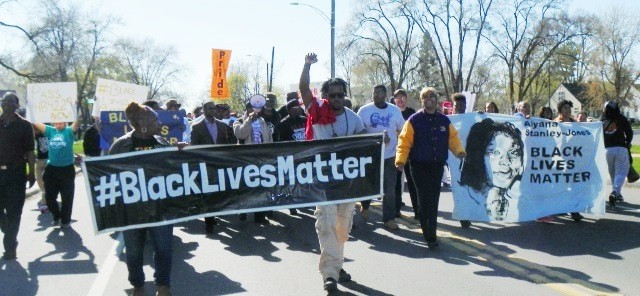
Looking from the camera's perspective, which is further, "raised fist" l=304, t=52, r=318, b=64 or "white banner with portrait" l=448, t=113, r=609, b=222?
"white banner with portrait" l=448, t=113, r=609, b=222

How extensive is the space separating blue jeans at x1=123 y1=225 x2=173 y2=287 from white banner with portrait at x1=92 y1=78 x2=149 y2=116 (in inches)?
305

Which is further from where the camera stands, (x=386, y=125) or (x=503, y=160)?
(x=386, y=125)

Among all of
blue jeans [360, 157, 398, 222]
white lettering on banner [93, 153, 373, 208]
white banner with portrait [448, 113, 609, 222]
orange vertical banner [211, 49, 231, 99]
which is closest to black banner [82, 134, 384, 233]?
white lettering on banner [93, 153, 373, 208]

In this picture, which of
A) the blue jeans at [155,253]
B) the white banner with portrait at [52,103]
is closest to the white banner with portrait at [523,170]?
the blue jeans at [155,253]

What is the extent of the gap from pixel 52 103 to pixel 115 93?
2605 mm

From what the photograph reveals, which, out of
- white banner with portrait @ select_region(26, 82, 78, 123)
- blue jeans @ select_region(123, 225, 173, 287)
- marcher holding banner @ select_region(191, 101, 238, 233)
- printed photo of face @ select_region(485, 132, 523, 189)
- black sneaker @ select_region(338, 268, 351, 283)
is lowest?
black sneaker @ select_region(338, 268, 351, 283)

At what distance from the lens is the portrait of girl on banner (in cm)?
835

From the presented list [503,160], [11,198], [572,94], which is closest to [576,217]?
[503,160]

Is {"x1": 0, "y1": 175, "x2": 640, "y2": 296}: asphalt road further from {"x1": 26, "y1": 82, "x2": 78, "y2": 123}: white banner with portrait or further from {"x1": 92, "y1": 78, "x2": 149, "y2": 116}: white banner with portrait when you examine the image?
{"x1": 92, "y1": 78, "x2": 149, "y2": 116}: white banner with portrait

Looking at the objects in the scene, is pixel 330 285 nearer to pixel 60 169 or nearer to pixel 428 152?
pixel 428 152

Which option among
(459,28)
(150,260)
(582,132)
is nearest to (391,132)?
(582,132)

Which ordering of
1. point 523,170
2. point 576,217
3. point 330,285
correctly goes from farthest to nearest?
point 576,217 → point 523,170 → point 330,285

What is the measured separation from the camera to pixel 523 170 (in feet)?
28.2

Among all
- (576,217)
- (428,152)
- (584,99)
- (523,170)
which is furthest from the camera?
(584,99)
